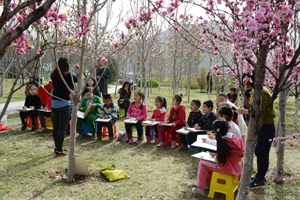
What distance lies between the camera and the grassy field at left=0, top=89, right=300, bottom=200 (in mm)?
3051

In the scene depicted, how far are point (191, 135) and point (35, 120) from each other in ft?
13.7

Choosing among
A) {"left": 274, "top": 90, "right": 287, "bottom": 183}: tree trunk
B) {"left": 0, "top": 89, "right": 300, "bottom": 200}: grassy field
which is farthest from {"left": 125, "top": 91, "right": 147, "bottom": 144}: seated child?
{"left": 274, "top": 90, "right": 287, "bottom": 183}: tree trunk

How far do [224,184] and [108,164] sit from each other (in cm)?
195

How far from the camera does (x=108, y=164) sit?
4074mm

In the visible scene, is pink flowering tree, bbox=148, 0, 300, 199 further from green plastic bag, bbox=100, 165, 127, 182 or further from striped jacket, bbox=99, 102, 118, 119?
striped jacket, bbox=99, 102, 118, 119

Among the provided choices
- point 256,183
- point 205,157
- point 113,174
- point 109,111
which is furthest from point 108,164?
point 256,183

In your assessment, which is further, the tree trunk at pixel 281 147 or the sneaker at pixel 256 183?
the tree trunk at pixel 281 147

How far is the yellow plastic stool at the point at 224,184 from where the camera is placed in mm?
2938

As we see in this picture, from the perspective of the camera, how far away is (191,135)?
474cm

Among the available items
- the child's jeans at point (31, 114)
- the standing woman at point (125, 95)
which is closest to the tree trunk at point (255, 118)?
the child's jeans at point (31, 114)

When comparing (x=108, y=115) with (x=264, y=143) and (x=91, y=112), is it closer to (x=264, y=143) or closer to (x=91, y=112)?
(x=91, y=112)

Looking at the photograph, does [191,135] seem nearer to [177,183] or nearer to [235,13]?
[177,183]

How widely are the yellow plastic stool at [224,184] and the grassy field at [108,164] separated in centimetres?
13

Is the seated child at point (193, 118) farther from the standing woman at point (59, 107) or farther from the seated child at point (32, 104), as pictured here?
the seated child at point (32, 104)
